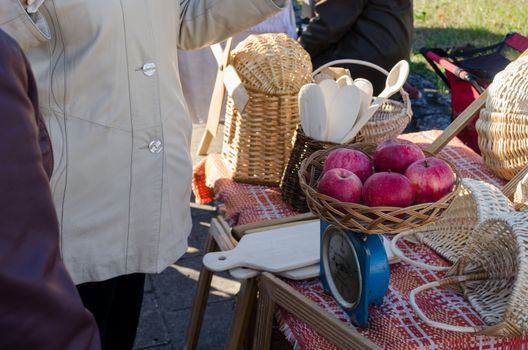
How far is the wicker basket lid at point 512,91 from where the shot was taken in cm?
193

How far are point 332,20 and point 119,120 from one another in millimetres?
1750

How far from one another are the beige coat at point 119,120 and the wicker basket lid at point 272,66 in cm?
17

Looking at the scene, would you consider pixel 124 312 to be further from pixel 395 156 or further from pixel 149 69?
pixel 395 156

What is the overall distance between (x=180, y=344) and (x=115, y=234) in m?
1.00

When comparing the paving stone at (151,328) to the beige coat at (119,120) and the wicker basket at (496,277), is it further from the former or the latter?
the wicker basket at (496,277)

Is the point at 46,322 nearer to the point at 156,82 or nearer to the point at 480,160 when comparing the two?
the point at 156,82

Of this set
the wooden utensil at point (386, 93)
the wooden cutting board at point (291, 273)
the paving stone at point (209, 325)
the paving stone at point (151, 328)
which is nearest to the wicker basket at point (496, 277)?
the wooden cutting board at point (291, 273)

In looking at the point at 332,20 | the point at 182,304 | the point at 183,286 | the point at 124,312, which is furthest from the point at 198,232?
the point at 124,312

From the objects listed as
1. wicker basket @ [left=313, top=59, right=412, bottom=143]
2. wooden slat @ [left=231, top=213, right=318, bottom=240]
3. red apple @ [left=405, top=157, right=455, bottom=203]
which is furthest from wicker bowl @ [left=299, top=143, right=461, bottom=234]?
wicker basket @ [left=313, top=59, right=412, bottom=143]

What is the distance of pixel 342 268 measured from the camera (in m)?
1.51

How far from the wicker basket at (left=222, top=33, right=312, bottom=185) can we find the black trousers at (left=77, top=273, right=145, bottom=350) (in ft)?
1.43

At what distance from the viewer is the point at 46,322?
0.78 meters

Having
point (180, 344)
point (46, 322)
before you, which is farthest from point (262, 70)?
point (46, 322)

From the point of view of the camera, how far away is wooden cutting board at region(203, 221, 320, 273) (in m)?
1.62
